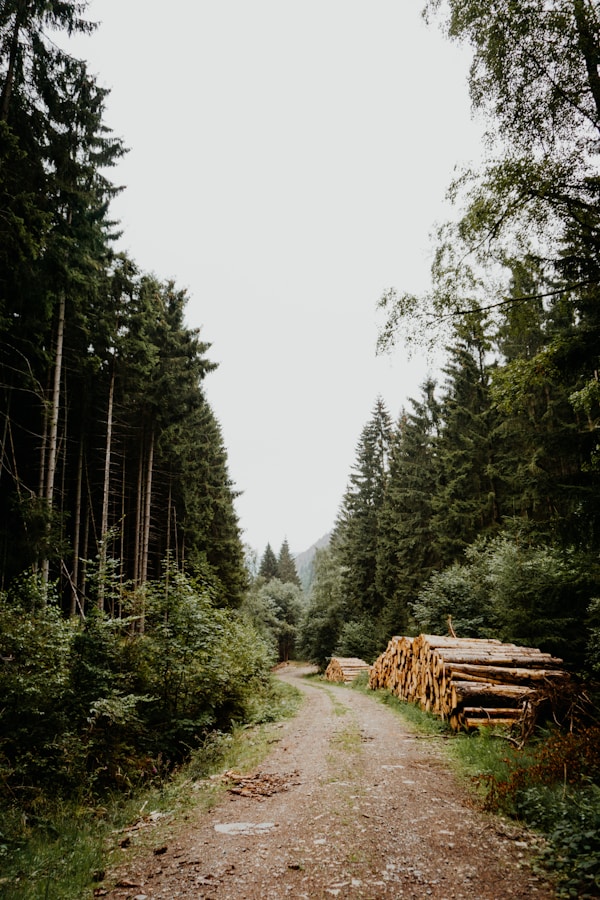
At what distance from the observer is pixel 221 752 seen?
7137 mm

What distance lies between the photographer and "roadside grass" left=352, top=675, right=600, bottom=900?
10.4 feet

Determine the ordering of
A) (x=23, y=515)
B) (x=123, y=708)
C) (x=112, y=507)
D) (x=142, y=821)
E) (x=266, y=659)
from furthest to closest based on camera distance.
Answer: (x=112, y=507) → (x=266, y=659) → (x=23, y=515) → (x=123, y=708) → (x=142, y=821)

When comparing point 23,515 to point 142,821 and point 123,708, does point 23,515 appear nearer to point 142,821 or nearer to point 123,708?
point 123,708

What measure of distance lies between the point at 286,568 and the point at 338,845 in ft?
215

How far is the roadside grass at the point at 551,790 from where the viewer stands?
3.17 meters

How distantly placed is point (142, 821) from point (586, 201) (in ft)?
33.3

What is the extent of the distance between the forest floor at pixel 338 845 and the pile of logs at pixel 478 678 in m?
2.17

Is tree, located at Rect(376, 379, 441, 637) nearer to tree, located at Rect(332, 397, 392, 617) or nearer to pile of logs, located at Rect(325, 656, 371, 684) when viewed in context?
tree, located at Rect(332, 397, 392, 617)

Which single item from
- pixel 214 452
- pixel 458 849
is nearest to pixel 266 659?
pixel 458 849

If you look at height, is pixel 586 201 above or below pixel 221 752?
above

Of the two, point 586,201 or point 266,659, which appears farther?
point 266,659

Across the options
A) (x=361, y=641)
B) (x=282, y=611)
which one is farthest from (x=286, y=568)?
(x=361, y=641)

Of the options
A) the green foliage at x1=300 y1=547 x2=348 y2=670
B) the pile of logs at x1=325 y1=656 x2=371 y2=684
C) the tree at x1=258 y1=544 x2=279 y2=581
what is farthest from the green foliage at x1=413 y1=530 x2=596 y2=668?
the tree at x1=258 y1=544 x2=279 y2=581

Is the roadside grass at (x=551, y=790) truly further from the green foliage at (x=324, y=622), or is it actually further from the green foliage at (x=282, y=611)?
the green foliage at (x=282, y=611)
